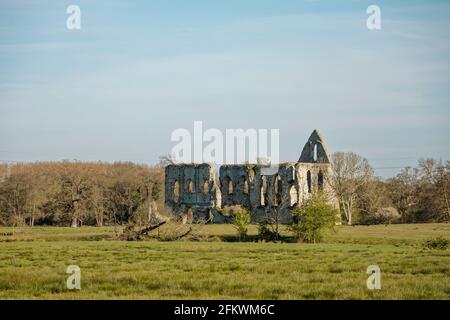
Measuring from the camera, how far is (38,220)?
231 feet

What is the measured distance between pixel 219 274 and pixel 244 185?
167 feet

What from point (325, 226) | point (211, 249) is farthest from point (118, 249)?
point (325, 226)

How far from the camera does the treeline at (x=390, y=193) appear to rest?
214 feet

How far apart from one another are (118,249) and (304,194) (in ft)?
121

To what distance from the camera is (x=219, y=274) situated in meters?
22.1

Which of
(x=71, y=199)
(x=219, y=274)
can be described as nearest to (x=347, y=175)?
(x=71, y=199)

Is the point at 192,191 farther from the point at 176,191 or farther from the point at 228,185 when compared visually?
the point at 228,185

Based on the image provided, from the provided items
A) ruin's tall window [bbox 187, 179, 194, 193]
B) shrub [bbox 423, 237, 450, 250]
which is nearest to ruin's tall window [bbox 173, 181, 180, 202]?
ruin's tall window [bbox 187, 179, 194, 193]

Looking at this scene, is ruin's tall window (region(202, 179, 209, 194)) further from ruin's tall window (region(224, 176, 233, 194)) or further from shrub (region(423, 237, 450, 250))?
shrub (region(423, 237, 450, 250))

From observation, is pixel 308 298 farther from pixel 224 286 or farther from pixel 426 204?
pixel 426 204

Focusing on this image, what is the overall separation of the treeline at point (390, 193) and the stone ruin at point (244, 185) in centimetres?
164

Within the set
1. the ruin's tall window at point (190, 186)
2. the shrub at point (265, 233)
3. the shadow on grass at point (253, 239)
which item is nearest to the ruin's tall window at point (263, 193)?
the ruin's tall window at point (190, 186)

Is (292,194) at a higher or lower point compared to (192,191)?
lower

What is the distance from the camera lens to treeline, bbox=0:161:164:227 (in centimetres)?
6850
